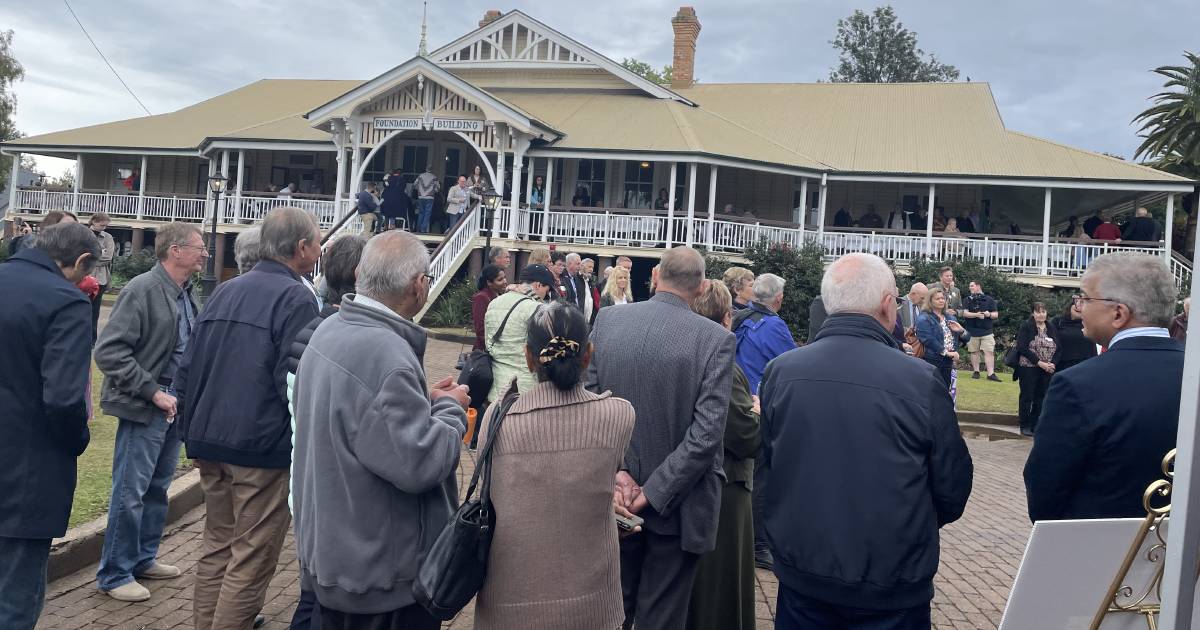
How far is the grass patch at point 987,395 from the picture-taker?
45.8ft

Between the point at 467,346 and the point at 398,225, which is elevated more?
the point at 398,225

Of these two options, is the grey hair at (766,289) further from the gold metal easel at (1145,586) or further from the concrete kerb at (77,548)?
the concrete kerb at (77,548)

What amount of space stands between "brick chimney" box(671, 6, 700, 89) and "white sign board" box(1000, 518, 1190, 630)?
31.9 m

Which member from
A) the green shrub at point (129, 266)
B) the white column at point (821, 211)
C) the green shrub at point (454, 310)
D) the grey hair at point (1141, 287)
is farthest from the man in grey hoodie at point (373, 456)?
the green shrub at point (129, 266)

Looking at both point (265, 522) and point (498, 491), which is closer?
point (498, 491)

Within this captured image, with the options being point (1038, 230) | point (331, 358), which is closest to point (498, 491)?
point (331, 358)

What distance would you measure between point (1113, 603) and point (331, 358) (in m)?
2.43

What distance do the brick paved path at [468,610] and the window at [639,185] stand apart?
1949cm

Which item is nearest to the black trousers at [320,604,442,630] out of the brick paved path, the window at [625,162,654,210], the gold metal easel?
the brick paved path

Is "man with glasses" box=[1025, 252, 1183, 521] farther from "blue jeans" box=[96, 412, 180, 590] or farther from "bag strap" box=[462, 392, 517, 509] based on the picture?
"blue jeans" box=[96, 412, 180, 590]

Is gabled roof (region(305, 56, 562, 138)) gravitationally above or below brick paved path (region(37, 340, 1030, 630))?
above

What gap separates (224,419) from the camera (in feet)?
13.8

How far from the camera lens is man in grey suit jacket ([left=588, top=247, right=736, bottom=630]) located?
3.96 meters

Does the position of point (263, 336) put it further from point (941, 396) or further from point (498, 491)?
point (941, 396)
